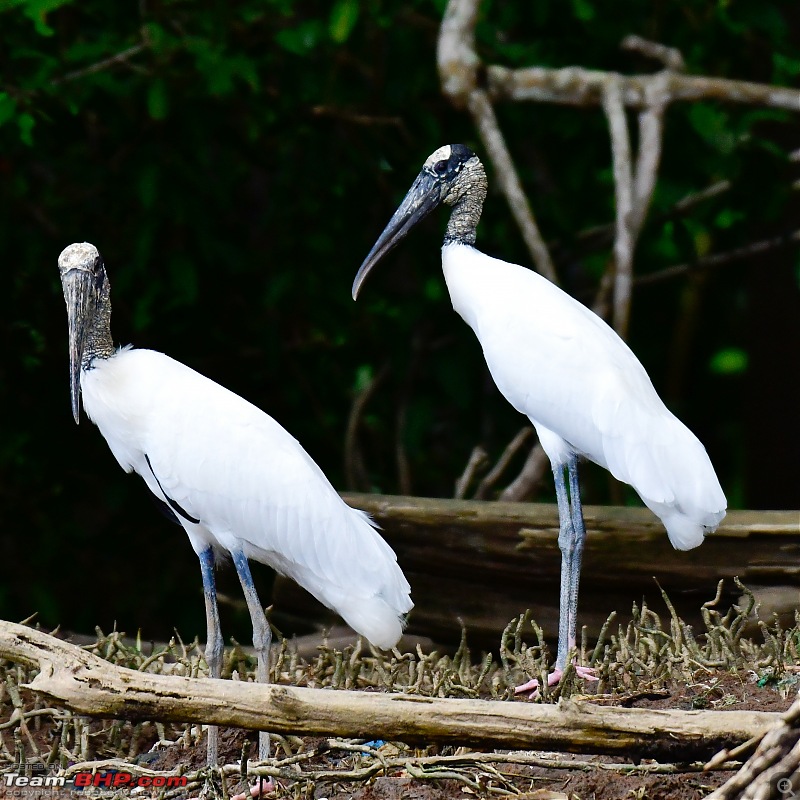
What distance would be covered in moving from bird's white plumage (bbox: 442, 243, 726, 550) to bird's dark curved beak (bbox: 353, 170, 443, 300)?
32 centimetres

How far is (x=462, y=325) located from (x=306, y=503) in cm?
283

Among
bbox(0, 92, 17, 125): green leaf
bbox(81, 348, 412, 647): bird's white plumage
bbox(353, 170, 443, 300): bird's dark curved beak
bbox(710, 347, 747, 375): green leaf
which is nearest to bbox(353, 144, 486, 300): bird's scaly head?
bbox(353, 170, 443, 300): bird's dark curved beak

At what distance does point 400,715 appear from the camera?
3.11m

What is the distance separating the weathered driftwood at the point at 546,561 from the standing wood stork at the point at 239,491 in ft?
2.98

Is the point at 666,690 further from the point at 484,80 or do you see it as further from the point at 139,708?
the point at 484,80

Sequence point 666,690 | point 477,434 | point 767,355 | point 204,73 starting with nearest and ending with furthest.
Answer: point 666,690
point 204,73
point 477,434
point 767,355

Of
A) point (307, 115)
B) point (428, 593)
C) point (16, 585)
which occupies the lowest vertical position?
point (16, 585)

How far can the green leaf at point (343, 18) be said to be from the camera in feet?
19.5

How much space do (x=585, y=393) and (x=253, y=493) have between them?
1.15 metres

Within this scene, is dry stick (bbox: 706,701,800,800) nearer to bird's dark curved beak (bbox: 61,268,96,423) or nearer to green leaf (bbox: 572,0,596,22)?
bird's dark curved beak (bbox: 61,268,96,423)

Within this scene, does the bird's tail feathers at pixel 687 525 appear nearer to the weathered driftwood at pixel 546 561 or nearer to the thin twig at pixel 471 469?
the weathered driftwood at pixel 546 561

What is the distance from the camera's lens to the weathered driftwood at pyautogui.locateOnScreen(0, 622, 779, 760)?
121 inches

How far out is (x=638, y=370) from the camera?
4680mm

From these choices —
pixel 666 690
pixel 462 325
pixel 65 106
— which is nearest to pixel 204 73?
pixel 65 106
